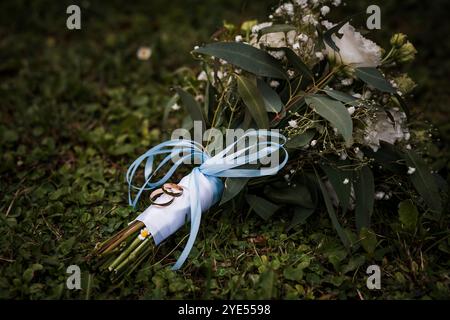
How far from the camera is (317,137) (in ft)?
4.78

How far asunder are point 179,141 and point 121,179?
332 mm

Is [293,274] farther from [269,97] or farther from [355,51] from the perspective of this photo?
[355,51]

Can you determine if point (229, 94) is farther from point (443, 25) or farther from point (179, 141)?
point (443, 25)

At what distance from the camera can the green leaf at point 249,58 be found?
1395 mm

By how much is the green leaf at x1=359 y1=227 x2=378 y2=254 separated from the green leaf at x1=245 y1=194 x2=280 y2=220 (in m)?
0.27

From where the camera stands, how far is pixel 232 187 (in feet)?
4.57

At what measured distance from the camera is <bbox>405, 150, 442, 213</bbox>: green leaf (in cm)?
143

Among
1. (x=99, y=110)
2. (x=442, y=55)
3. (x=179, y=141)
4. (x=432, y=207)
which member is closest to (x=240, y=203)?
(x=179, y=141)

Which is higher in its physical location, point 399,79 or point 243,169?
point 399,79

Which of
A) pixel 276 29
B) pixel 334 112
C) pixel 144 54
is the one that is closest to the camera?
pixel 334 112

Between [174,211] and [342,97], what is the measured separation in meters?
0.57

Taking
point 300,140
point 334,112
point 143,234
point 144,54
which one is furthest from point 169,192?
point 144,54

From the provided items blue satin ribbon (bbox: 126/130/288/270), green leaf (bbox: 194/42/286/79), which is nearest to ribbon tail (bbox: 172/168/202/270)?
blue satin ribbon (bbox: 126/130/288/270)

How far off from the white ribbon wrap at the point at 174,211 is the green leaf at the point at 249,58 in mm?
339
